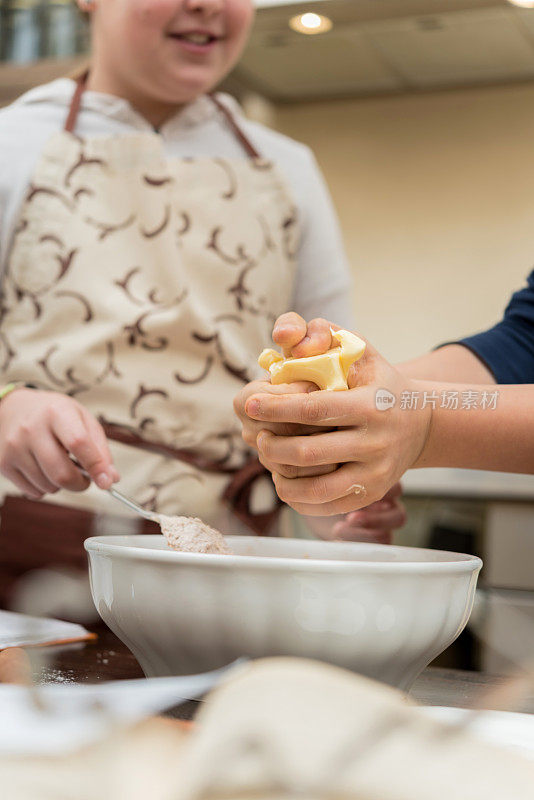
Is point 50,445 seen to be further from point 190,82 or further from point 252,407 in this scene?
point 190,82

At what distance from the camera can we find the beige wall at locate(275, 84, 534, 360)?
2.64m

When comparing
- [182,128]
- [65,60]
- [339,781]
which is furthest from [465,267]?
[339,781]

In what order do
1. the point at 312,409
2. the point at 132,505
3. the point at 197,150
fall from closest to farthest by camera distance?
1. the point at 312,409
2. the point at 132,505
3. the point at 197,150

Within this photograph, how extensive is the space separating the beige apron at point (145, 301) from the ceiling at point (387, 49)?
4.12 feet

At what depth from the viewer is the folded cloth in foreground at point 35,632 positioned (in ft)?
1.69

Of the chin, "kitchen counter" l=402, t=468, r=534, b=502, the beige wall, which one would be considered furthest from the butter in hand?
the beige wall

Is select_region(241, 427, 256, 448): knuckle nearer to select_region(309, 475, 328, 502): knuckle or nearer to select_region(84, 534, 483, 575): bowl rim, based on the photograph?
select_region(309, 475, 328, 502): knuckle

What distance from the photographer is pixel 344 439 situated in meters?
0.53

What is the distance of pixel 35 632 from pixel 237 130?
0.75 m

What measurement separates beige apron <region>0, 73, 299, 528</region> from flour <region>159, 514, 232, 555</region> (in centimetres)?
40

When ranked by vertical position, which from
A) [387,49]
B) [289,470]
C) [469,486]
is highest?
[387,49]

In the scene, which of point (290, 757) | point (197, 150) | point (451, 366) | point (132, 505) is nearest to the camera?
point (290, 757)

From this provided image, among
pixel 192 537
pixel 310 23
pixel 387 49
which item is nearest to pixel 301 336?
pixel 192 537

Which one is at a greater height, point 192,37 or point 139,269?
point 192,37
